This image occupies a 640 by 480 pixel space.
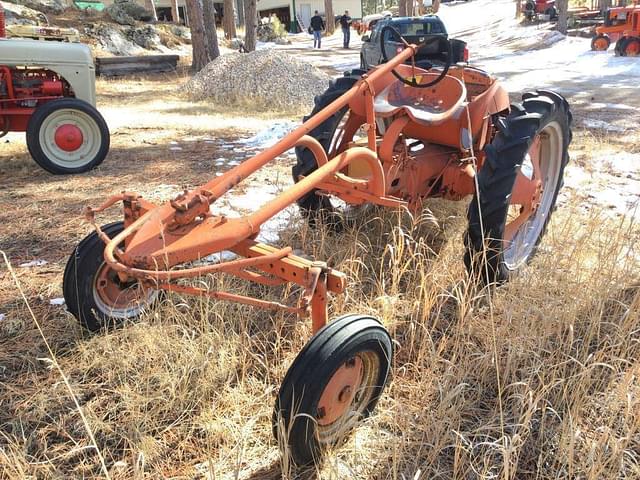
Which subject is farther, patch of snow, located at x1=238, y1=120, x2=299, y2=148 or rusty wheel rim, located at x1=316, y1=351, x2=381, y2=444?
patch of snow, located at x1=238, y1=120, x2=299, y2=148

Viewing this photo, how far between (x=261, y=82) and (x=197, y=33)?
16.2ft

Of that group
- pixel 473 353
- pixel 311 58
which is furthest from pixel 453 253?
pixel 311 58

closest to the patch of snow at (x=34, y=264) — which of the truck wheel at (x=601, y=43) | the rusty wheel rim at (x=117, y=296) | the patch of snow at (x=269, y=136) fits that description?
the rusty wheel rim at (x=117, y=296)

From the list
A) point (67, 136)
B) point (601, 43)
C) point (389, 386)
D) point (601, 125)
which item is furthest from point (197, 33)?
point (389, 386)

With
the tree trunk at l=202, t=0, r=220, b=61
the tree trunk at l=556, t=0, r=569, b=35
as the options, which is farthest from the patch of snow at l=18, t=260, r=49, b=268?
the tree trunk at l=556, t=0, r=569, b=35

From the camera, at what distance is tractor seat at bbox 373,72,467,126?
3447 millimetres

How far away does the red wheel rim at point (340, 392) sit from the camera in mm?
2084

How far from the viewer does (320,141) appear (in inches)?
146

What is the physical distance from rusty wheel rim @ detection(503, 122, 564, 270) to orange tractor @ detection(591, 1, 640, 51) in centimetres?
1598

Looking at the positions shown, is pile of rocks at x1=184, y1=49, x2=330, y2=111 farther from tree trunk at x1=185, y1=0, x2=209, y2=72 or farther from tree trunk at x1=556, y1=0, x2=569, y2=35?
tree trunk at x1=556, y1=0, x2=569, y2=35

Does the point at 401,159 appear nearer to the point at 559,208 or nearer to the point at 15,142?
the point at 559,208

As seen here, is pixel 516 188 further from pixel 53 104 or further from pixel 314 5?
pixel 314 5

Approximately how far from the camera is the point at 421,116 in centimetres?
331

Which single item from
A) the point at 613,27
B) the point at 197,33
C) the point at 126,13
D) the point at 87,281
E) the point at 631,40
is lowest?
the point at 87,281
